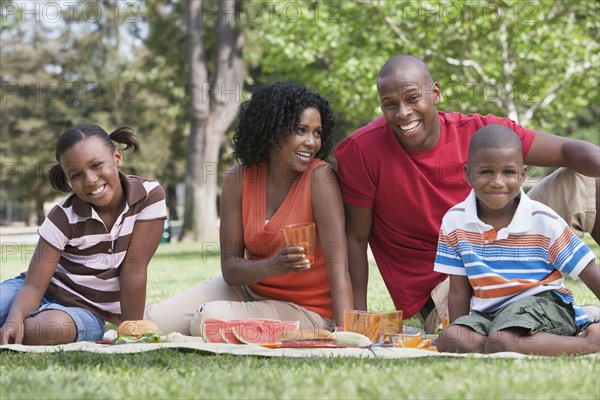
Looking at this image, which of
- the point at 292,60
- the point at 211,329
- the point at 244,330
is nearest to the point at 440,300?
the point at 244,330

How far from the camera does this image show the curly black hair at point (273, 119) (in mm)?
5055

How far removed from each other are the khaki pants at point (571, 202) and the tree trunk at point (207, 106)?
1700cm

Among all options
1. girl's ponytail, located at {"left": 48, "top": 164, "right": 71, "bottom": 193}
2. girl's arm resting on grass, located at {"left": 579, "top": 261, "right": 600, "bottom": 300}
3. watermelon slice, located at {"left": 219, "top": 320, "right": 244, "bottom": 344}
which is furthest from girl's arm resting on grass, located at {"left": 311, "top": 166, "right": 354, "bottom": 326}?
girl's ponytail, located at {"left": 48, "top": 164, "right": 71, "bottom": 193}

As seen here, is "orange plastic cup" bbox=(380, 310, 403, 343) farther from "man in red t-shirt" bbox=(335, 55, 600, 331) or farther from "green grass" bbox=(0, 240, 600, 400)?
"green grass" bbox=(0, 240, 600, 400)

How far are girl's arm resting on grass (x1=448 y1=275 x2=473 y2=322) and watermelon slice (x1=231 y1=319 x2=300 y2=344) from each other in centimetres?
90

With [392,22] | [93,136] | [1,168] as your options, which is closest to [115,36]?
[1,168]

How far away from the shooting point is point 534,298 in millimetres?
4188

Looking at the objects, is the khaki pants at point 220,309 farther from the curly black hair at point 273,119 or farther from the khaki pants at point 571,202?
the curly black hair at point 273,119

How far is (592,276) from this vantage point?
4086 mm

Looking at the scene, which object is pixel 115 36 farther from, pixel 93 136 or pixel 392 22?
pixel 93 136

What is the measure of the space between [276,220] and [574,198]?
1.92 m

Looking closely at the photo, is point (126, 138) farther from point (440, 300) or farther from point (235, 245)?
point (440, 300)

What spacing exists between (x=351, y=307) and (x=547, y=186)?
1586mm

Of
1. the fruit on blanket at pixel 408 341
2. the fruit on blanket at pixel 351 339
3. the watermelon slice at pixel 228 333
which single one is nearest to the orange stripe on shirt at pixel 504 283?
the fruit on blanket at pixel 408 341
